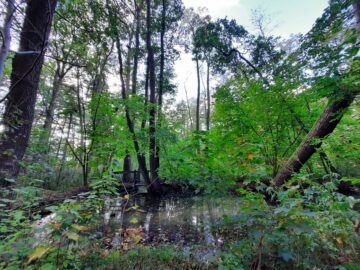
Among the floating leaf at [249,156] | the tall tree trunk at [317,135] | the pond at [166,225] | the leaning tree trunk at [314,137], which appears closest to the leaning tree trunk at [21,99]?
the pond at [166,225]

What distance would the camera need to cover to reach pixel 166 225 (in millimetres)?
3885

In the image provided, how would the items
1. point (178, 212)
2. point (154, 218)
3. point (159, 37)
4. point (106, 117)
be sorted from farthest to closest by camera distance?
point (159, 37)
point (106, 117)
point (178, 212)
point (154, 218)

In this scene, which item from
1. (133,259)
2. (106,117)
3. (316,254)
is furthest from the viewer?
(106,117)

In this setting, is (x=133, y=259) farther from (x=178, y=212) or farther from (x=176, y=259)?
(x=178, y=212)

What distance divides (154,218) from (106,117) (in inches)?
179

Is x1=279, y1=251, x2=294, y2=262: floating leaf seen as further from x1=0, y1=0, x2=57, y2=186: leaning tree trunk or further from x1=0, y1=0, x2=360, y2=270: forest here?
x1=0, y1=0, x2=57, y2=186: leaning tree trunk

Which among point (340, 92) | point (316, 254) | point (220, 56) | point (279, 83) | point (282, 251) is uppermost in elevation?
point (220, 56)

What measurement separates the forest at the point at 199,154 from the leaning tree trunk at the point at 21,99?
1cm

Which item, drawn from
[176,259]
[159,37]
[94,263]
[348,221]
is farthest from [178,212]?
[159,37]

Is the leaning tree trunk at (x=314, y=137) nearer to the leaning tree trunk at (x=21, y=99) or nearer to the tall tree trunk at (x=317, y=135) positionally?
the tall tree trunk at (x=317, y=135)

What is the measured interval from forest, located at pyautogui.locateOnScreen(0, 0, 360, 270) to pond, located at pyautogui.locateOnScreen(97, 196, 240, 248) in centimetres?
4

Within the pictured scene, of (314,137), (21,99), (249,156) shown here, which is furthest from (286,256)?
(21,99)

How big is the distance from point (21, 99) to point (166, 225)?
3.48 m

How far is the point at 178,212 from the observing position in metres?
5.01
